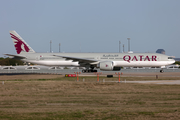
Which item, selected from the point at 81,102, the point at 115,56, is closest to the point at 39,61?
the point at 115,56

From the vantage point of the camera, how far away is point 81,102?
54.2 ft

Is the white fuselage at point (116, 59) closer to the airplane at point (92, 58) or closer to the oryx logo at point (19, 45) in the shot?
the airplane at point (92, 58)

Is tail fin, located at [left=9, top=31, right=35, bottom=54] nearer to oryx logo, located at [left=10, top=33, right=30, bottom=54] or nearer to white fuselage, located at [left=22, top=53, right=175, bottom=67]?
oryx logo, located at [left=10, top=33, right=30, bottom=54]

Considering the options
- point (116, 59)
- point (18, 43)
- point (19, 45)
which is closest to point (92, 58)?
point (116, 59)

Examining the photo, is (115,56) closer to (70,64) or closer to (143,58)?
(143,58)

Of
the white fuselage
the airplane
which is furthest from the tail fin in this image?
the white fuselage

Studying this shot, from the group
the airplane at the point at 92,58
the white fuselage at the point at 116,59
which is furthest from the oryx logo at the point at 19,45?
the white fuselage at the point at 116,59

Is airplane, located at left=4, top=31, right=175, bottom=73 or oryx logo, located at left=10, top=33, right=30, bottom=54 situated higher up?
oryx logo, located at left=10, top=33, right=30, bottom=54

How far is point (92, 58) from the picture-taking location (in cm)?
5084

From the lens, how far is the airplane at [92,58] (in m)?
49.3

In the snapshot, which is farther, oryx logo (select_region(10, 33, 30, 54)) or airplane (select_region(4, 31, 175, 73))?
oryx logo (select_region(10, 33, 30, 54))

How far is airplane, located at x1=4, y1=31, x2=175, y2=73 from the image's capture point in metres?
49.3

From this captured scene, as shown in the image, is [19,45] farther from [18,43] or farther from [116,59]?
[116,59]

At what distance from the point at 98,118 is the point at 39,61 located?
1613 inches
